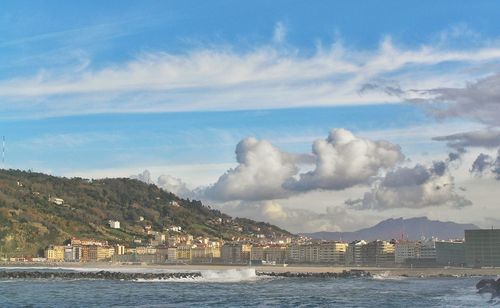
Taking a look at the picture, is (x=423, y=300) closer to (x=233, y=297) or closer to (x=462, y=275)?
(x=233, y=297)

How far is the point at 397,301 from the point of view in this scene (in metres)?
83.1

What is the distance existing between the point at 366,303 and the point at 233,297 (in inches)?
659

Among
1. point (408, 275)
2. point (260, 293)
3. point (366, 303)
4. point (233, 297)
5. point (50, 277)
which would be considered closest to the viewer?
point (366, 303)

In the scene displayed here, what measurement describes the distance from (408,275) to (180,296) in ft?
329

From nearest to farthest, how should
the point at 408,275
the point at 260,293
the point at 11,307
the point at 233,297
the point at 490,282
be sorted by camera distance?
the point at 11,307
the point at 233,297
the point at 260,293
the point at 490,282
the point at 408,275

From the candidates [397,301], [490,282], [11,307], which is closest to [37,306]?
[11,307]

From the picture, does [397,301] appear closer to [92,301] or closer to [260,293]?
[260,293]


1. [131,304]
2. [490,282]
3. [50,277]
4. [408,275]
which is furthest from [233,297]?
[408,275]

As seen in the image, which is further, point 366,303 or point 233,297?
point 233,297

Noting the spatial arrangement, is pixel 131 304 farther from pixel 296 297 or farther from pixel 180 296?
pixel 296 297

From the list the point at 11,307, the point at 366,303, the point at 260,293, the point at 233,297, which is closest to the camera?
the point at 11,307

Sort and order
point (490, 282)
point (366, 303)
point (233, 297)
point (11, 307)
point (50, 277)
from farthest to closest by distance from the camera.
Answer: point (50, 277), point (490, 282), point (233, 297), point (366, 303), point (11, 307)

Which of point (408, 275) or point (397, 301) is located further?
point (408, 275)

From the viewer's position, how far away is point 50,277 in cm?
15062
